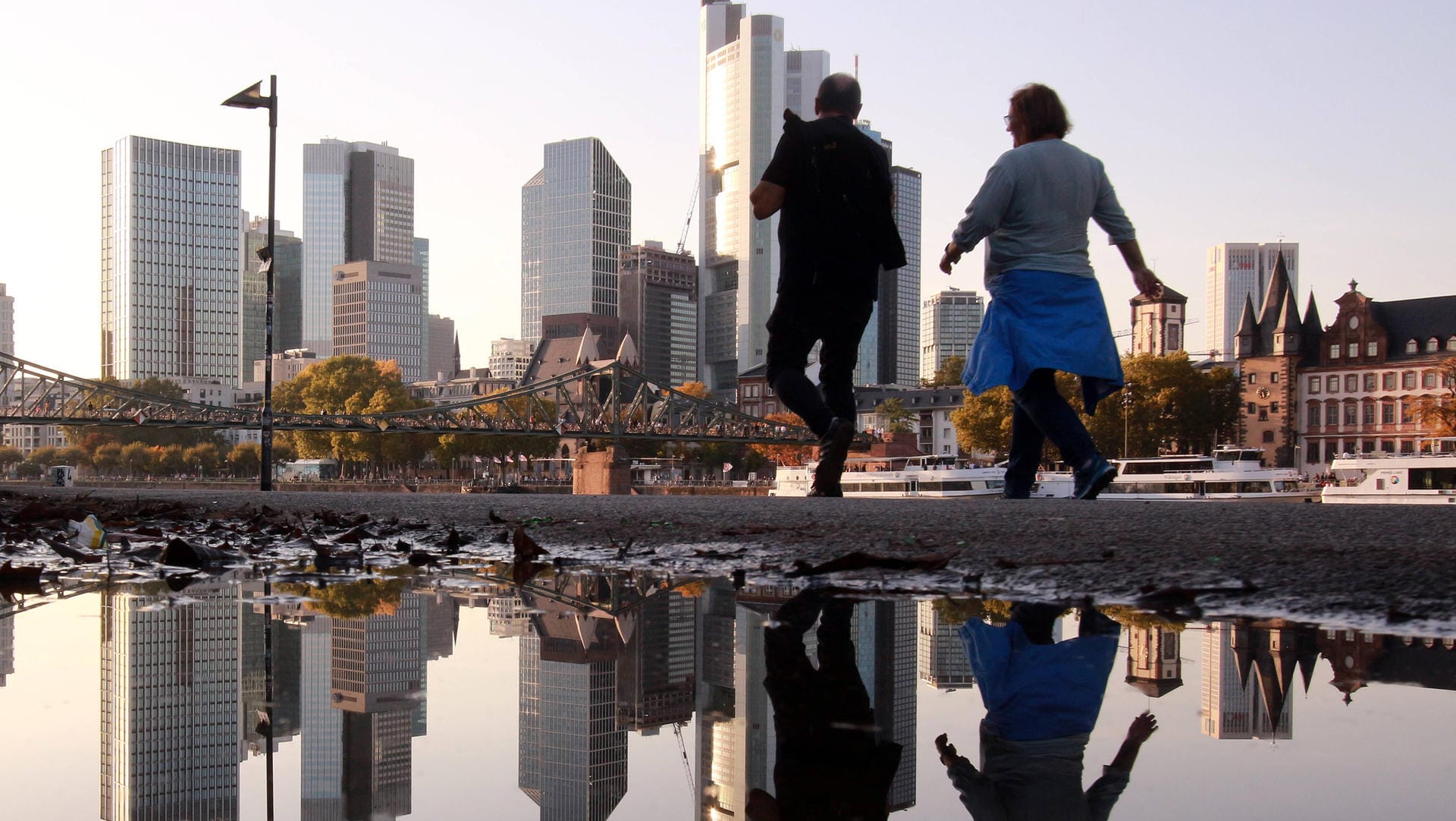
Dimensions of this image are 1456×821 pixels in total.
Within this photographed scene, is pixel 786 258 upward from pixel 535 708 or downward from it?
upward

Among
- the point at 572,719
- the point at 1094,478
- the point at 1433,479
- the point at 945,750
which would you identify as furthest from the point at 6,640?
the point at 1433,479

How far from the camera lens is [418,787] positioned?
1003mm

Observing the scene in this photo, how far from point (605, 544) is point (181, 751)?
277 centimetres

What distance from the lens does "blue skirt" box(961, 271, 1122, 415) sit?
566 cm

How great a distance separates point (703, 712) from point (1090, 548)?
1.92 metres

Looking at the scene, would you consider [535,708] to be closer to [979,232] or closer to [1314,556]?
[1314,556]

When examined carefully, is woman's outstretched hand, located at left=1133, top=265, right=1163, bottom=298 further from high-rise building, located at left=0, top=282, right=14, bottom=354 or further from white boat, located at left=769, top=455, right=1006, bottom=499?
high-rise building, located at left=0, top=282, right=14, bottom=354

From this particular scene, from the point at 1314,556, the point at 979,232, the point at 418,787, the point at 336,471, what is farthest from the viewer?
the point at 336,471

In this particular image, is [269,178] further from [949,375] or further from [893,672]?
[949,375]

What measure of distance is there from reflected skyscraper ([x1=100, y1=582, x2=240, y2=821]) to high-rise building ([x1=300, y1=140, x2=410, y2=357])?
196m

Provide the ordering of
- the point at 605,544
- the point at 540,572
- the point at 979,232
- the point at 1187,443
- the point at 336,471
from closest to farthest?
the point at 540,572 → the point at 605,544 → the point at 979,232 → the point at 1187,443 → the point at 336,471

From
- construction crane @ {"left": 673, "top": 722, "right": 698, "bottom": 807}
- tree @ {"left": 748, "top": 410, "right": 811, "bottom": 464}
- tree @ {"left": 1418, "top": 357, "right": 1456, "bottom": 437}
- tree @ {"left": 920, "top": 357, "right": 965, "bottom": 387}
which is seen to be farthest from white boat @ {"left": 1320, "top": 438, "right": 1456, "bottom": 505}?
tree @ {"left": 920, "top": 357, "right": 965, "bottom": 387}

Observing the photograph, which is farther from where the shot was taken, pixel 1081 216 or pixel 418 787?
pixel 1081 216

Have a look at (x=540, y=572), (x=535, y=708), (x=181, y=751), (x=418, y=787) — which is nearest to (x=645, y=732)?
(x=535, y=708)
